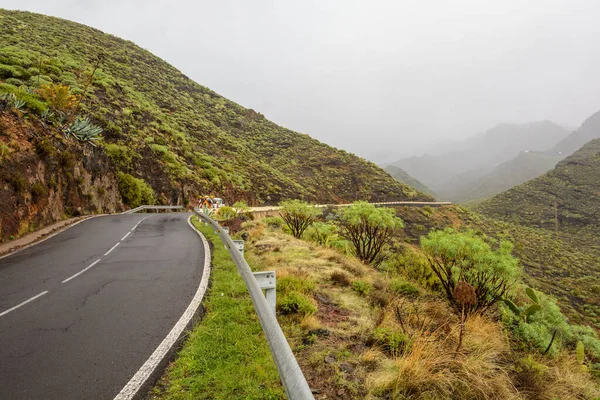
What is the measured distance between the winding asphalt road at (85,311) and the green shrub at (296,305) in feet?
5.39

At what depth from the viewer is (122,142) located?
24.4m

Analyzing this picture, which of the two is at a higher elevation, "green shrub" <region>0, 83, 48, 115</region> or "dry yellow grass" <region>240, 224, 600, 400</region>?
"green shrub" <region>0, 83, 48, 115</region>

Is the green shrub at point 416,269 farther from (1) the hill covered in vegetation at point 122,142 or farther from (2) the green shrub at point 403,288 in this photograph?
(1) the hill covered in vegetation at point 122,142

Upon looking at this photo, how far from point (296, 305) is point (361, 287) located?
77.9 inches

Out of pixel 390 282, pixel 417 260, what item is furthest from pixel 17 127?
pixel 417 260

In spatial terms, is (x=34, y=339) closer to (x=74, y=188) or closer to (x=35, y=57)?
(x=74, y=188)

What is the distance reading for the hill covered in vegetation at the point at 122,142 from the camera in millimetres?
13203

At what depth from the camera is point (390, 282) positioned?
750 centimetres

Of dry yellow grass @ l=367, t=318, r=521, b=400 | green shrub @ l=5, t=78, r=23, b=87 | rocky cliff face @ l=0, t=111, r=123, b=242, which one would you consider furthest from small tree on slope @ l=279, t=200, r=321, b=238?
green shrub @ l=5, t=78, r=23, b=87

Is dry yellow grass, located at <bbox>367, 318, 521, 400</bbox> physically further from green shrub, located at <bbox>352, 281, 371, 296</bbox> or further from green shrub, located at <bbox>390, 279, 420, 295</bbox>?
green shrub, located at <bbox>390, 279, 420, 295</bbox>

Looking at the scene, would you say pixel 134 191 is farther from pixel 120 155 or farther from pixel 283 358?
pixel 283 358

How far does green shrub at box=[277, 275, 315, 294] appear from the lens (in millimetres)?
5434

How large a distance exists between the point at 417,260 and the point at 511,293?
2.93 m

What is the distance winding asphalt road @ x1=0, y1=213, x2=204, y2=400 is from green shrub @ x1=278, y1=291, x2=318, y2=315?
1642 mm
